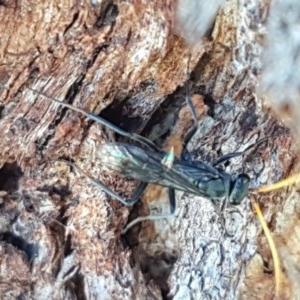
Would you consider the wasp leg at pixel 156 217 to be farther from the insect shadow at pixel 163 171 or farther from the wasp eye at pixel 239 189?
the wasp eye at pixel 239 189

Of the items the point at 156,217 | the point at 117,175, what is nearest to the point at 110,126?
the point at 117,175

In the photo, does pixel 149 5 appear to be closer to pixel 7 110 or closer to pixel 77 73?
pixel 77 73

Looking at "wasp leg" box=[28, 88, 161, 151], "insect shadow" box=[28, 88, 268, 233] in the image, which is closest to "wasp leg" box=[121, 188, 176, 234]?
"insect shadow" box=[28, 88, 268, 233]

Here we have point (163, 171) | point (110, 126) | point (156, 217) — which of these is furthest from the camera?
point (163, 171)

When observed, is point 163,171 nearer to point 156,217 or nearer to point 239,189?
point 156,217

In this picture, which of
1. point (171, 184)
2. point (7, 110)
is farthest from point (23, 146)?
point (171, 184)

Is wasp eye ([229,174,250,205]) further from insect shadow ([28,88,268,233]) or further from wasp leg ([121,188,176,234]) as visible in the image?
wasp leg ([121,188,176,234])
